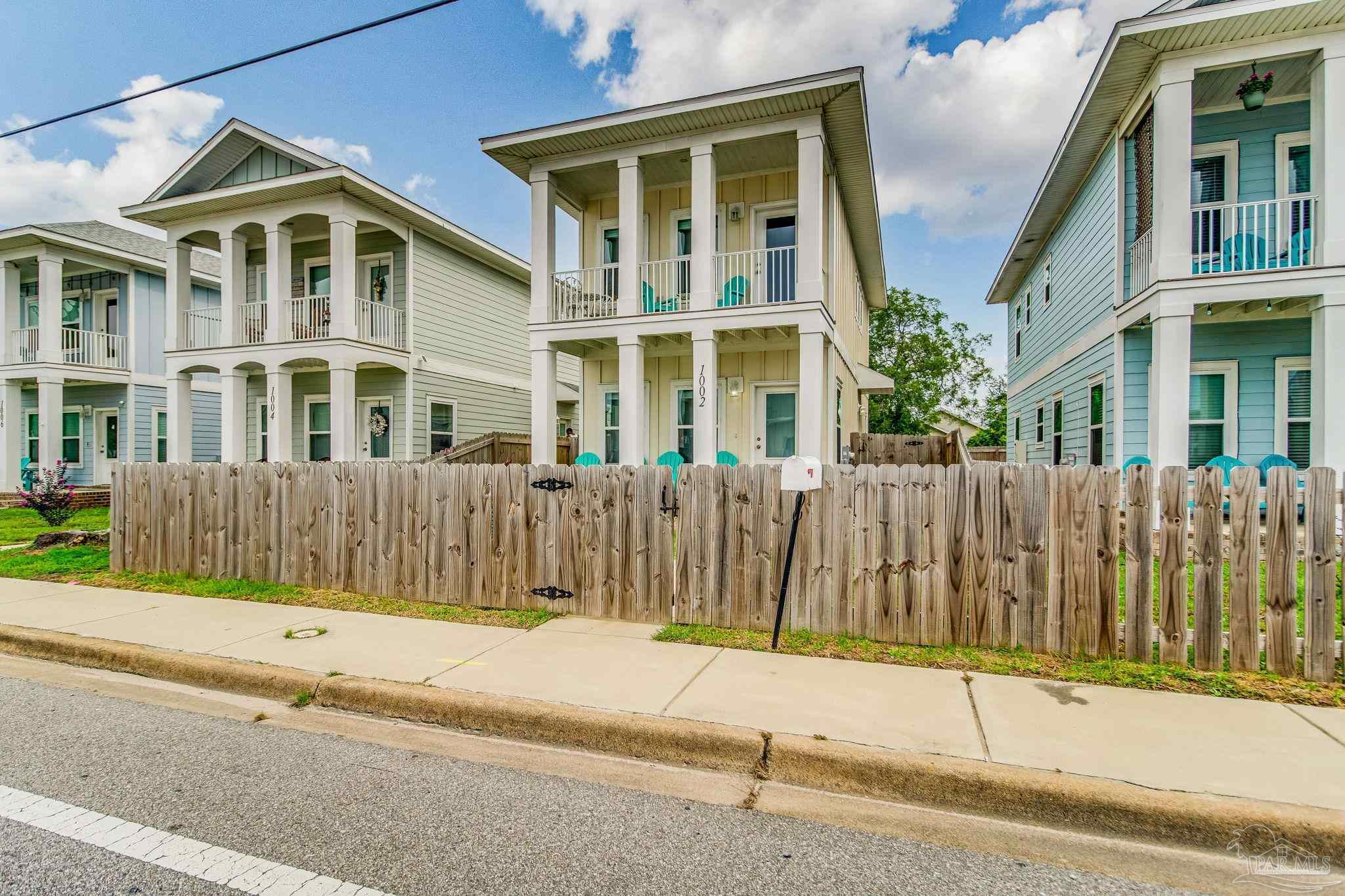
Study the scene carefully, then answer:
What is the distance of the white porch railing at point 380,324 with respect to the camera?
46.7ft

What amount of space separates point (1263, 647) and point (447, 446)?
15443 mm

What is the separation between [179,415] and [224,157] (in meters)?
5.94

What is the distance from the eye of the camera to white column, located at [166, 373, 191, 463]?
14.8 meters

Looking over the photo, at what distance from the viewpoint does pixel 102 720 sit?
3.83 m

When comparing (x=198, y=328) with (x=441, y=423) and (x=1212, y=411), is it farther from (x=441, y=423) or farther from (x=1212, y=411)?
(x=1212, y=411)

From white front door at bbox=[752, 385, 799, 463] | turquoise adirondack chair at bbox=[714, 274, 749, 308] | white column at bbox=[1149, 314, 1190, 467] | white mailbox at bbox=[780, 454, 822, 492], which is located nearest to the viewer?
white mailbox at bbox=[780, 454, 822, 492]

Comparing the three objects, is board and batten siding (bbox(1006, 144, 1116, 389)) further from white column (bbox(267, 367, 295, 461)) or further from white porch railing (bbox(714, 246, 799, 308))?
white column (bbox(267, 367, 295, 461))

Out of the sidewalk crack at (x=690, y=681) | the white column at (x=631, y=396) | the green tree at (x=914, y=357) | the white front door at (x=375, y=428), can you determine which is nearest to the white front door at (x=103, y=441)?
the white front door at (x=375, y=428)

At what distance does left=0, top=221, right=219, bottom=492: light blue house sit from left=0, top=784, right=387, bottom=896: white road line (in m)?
18.3

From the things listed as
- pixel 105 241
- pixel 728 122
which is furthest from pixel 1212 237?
pixel 105 241

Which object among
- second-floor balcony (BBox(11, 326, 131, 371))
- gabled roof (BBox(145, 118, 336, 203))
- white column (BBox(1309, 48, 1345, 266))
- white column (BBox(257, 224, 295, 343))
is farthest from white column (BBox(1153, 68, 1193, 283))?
second-floor balcony (BBox(11, 326, 131, 371))

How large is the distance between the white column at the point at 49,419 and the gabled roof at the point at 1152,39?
24224mm

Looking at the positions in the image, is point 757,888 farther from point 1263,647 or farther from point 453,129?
point 453,129

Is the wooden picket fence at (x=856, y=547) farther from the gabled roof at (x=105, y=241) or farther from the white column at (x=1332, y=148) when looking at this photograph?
the gabled roof at (x=105, y=241)
